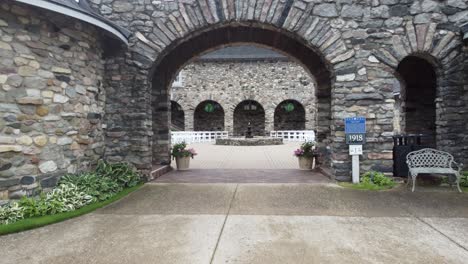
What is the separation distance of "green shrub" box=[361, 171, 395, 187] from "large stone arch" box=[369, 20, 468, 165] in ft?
4.84

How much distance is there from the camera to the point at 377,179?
19.7ft

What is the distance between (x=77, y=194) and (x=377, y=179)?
211 inches

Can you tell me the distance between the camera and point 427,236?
3525mm

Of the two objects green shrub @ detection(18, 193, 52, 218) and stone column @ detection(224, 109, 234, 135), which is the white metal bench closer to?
green shrub @ detection(18, 193, 52, 218)

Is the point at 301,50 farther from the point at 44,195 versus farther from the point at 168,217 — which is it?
the point at 44,195

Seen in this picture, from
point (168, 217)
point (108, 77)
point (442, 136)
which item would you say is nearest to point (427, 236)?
point (168, 217)

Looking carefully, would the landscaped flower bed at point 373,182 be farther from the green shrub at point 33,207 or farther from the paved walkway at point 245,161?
the green shrub at point 33,207

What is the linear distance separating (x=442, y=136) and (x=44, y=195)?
7.35 meters

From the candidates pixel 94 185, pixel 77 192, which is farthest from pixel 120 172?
pixel 77 192

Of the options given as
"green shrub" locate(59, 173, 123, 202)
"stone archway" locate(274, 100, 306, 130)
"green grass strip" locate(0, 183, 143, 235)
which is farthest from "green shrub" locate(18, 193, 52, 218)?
"stone archway" locate(274, 100, 306, 130)

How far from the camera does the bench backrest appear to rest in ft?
18.8

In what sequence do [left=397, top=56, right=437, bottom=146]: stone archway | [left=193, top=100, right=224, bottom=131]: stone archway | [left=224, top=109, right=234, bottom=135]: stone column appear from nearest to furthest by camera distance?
[left=397, top=56, right=437, bottom=146]: stone archway → [left=224, top=109, right=234, bottom=135]: stone column → [left=193, top=100, right=224, bottom=131]: stone archway

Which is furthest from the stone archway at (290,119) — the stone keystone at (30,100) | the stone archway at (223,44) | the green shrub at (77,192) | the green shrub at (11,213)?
the green shrub at (11,213)

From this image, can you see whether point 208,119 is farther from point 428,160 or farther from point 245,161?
point 428,160
